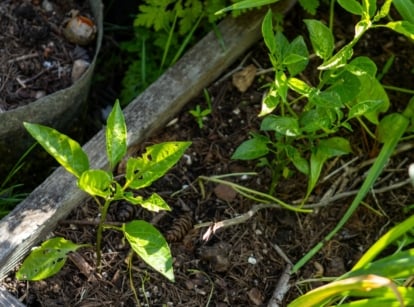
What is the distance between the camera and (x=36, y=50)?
6.66 ft

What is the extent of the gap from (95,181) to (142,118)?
1.39 ft

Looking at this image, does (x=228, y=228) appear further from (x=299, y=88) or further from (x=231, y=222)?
(x=299, y=88)

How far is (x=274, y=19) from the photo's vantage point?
2033mm

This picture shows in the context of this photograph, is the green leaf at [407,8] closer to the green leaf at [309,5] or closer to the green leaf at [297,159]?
the green leaf at [309,5]

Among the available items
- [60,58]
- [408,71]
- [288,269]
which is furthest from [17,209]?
[408,71]

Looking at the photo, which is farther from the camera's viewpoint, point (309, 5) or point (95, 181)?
point (309, 5)

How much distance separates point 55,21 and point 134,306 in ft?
2.66

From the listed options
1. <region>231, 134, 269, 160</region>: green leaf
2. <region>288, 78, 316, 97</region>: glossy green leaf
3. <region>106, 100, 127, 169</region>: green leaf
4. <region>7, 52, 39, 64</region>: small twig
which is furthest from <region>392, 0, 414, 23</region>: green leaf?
<region>7, 52, 39, 64</region>: small twig

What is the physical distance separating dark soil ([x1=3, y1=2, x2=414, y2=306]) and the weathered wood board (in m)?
0.04

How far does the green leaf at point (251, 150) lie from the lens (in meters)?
1.79

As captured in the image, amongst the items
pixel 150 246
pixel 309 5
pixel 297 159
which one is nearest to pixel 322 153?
pixel 297 159

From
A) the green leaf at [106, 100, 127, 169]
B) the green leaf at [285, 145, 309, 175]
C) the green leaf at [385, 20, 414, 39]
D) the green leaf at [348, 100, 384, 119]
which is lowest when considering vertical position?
the green leaf at [285, 145, 309, 175]

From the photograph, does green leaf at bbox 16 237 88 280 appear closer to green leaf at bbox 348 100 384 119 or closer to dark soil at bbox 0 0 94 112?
dark soil at bbox 0 0 94 112

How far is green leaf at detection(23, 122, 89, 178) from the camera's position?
1.50 metres
